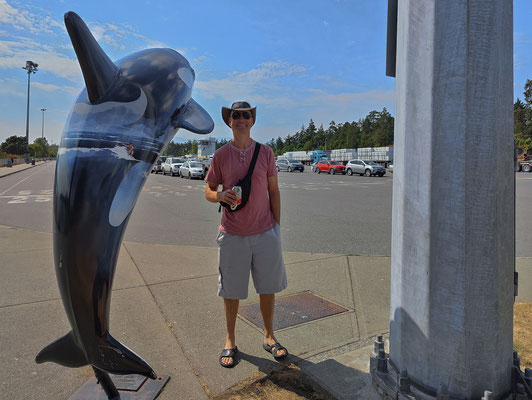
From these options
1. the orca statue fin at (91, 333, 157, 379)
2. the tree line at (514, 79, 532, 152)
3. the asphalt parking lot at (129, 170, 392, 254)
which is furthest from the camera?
the tree line at (514, 79, 532, 152)

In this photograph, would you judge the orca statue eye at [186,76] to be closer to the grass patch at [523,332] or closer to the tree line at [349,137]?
the grass patch at [523,332]

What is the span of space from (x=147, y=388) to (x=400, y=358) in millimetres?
1572

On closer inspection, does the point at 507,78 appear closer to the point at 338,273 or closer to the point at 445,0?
the point at 445,0

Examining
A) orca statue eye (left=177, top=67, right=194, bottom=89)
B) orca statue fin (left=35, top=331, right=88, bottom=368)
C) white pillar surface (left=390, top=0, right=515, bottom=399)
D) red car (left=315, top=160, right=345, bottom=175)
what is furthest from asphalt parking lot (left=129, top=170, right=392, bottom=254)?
red car (left=315, top=160, right=345, bottom=175)

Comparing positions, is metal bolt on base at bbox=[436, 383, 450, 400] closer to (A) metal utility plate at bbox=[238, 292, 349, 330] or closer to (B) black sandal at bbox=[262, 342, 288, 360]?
(B) black sandal at bbox=[262, 342, 288, 360]

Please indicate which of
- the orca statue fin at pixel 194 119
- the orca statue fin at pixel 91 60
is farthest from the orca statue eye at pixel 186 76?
the orca statue fin at pixel 91 60

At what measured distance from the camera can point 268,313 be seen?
2.93m

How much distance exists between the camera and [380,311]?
12.2 feet

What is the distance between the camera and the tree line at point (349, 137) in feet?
182

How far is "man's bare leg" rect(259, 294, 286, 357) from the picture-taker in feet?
9.42

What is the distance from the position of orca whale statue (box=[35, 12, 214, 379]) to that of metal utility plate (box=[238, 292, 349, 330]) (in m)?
1.81

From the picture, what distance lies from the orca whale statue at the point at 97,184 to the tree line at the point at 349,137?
5200 centimetres

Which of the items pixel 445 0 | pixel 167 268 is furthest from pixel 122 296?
pixel 445 0

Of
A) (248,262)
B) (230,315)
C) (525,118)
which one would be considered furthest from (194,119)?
(525,118)
